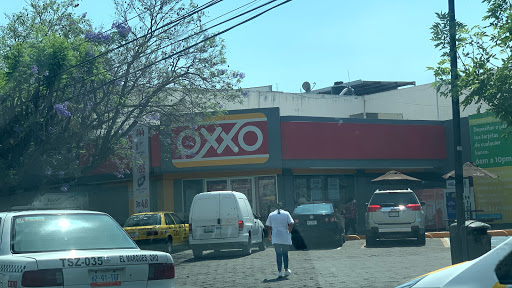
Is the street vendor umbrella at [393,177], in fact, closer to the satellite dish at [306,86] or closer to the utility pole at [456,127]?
the utility pole at [456,127]

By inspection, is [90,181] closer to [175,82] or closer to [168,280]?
[175,82]

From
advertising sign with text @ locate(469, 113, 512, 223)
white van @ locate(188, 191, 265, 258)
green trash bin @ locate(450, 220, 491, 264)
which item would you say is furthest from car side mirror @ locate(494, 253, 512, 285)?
advertising sign with text @ locate(469, 113, 512, 223)

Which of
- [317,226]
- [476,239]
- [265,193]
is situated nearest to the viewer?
[476,239]

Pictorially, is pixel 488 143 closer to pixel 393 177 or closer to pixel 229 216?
pixel 393 177

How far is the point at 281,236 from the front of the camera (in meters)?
14.2

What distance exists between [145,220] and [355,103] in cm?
2447

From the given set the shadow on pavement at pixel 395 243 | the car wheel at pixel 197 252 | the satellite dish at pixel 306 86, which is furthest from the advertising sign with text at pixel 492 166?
the satellite dish at pixel 306 86

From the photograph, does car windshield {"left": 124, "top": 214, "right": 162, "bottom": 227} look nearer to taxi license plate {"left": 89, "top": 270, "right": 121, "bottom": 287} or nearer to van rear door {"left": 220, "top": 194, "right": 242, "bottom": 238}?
van rear door {"left": 220, "top": 194, "right": 242, "bottom": 238}

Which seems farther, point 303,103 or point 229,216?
point 303,103

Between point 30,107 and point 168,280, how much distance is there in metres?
14.7

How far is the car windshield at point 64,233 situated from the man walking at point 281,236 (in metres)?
6.68

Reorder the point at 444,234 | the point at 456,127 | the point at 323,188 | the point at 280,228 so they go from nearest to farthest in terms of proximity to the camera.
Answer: the point at 456,127
the point at 280,228
the point at 444,234
the point at 323,188

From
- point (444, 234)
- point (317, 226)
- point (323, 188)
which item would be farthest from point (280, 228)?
point (323, 188)

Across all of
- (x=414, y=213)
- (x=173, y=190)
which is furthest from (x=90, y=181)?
(x=414, y=213)
